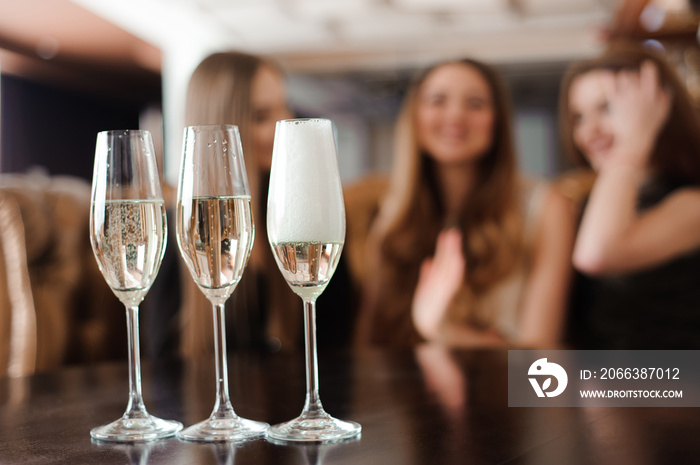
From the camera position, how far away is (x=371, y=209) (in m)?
2.13

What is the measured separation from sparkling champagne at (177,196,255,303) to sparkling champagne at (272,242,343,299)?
31mm

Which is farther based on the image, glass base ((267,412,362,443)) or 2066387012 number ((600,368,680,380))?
2066387012 number ((600,368,680,380))

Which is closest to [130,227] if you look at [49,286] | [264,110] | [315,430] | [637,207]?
[315,430]

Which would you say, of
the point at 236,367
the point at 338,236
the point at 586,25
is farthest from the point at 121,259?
the point at 586,25

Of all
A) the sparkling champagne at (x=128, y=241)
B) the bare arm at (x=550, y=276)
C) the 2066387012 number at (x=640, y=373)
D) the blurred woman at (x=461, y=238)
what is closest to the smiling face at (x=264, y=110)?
the blurred woman at (x=461, y=238)

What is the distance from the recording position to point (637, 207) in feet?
6.89

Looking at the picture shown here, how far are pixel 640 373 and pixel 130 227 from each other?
0.60 metres

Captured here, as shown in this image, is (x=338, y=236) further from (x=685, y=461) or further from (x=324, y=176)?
(x=685, y=461)

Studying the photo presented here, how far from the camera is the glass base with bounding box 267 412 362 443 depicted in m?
0.53

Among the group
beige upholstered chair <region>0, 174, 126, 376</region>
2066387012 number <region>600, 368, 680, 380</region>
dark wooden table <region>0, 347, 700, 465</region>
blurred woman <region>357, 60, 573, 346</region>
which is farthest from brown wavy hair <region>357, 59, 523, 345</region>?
2066387012 number <region>600, 368, 680, 380</region>

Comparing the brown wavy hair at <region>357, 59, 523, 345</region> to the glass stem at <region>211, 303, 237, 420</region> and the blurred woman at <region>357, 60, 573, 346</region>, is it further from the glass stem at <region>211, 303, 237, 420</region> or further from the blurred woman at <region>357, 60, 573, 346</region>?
the glass stem at <region>211, 303, 237, 420</region>

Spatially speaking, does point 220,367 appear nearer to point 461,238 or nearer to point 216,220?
point 216,220

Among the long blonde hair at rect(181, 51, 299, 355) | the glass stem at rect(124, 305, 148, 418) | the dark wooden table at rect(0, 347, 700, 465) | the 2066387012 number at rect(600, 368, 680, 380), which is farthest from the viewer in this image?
the long blonde hair at rect(181, 51, 299, 355)

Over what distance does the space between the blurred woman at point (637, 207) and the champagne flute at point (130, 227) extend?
1.65 metres
